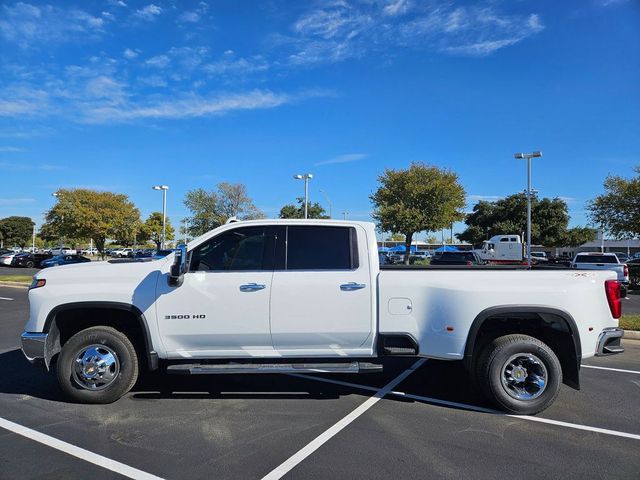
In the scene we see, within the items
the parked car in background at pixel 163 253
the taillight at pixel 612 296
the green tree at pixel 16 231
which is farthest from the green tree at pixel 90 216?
the green tree at pixel 16 231

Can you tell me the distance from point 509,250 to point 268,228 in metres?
40.6

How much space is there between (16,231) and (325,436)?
102883mm

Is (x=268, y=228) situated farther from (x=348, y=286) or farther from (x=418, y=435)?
(x=418, y=435)

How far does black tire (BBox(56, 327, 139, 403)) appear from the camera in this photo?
5.11 m

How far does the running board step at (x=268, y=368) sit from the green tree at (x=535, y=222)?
59.5 meters

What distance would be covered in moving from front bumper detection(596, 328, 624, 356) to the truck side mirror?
4360 millimetres

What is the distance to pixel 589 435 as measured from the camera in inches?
177

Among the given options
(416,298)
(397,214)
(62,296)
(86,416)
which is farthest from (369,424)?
(397,214)

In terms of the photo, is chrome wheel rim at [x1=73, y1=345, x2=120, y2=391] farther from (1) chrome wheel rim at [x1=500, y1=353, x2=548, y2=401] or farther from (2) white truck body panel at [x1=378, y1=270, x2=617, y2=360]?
(1) chrome wheel rim at [x1=500, y1=353, x2=548, y2=401]

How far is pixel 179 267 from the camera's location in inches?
193

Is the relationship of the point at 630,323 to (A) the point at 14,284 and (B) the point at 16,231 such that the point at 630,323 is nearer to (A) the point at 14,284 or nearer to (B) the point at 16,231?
(A) the point at 14,284

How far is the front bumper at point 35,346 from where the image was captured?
503 cm

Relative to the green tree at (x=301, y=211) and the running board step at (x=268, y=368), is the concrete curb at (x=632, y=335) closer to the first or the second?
the running board step at (x=268, y=368)

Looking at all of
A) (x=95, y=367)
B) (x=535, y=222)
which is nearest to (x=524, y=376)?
(x=95, y=367)
